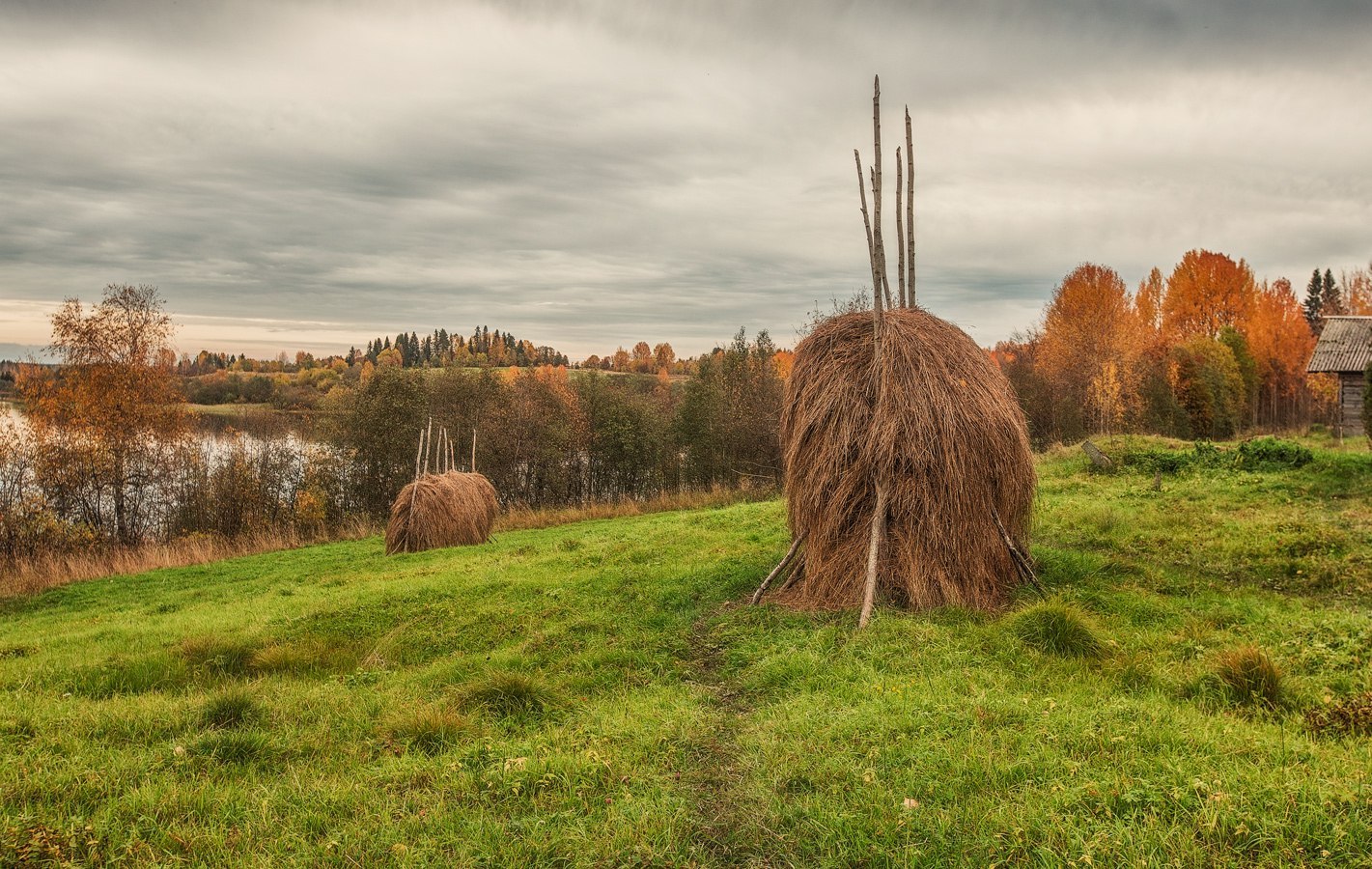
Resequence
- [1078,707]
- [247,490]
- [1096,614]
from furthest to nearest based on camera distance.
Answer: [247,490] → [1096,614] → [1078,707]

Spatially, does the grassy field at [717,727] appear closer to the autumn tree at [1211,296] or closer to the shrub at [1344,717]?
the shrub at [1344,717]

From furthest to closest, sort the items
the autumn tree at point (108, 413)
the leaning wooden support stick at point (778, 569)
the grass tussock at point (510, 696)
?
the autumn tree at point (108, 413), the leaning wooden support stick at point (778, 569), the grass tussock at point (510, 696)

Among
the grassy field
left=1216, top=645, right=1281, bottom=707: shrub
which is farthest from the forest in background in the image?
left=1216, top=645, right=1281, bottom=707: shrub

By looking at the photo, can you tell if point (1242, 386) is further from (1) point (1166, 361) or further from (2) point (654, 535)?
(2) point (654, 535)

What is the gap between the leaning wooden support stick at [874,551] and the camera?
814 centimetres

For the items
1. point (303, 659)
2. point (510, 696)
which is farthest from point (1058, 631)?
point (303, 659)

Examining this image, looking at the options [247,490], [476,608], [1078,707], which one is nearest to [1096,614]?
[1078,707]

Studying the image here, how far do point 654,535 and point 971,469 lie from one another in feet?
30.0

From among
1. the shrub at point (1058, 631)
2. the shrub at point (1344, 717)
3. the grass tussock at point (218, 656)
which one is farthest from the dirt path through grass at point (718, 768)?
the grass tussock at point (218, 656)

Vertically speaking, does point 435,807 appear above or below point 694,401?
below

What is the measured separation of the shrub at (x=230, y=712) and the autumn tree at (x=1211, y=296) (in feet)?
204

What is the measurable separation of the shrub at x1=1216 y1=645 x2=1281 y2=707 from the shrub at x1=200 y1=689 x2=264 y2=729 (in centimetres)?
805

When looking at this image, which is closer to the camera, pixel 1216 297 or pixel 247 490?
pixel 247 490

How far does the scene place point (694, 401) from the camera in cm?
4238
